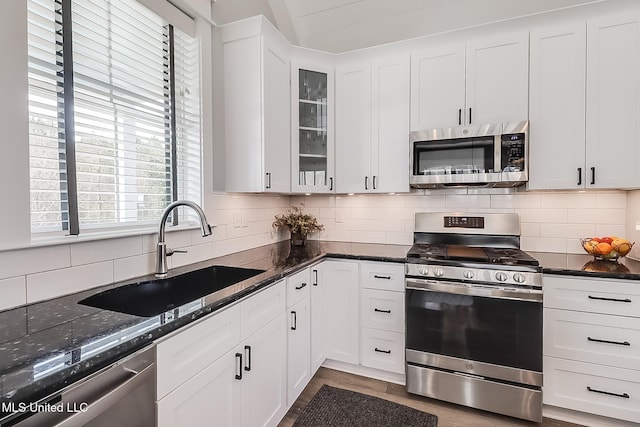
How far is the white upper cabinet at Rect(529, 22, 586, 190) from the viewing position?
2027 millimetres

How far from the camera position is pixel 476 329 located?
6.32 ft

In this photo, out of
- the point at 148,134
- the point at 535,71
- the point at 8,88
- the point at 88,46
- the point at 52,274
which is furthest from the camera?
the point at 535,71

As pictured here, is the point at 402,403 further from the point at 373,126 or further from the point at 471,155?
the point at 373,126

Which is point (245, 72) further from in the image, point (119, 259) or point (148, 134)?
point (119, 259)

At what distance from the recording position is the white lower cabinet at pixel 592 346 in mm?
1735

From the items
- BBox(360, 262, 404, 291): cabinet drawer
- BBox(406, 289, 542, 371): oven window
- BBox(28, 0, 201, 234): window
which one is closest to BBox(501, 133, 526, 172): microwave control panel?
BBox(406, 289, 542, 371): oven window

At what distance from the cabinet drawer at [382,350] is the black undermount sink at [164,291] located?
1.09 metres

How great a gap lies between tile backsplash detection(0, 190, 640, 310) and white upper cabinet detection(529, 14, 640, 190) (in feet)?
1.05

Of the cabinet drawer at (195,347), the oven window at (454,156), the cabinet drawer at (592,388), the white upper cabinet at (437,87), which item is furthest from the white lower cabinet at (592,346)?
the cabinet drawer at (195,347)

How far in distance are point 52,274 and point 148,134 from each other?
2.88 feet

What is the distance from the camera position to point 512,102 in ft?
7.07

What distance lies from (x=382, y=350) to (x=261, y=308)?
116 cm

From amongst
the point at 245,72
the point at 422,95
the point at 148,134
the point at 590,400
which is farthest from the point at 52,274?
the point at 590,400

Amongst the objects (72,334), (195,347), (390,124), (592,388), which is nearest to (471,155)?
(390,124)
